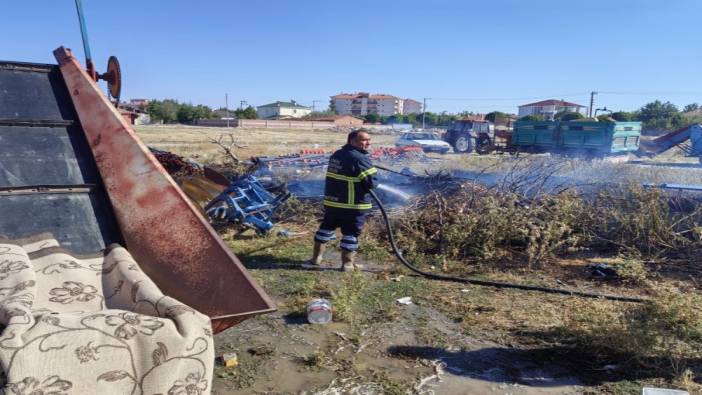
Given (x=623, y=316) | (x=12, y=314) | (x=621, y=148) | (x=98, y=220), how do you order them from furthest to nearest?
(x=621, y=148) → (x=623, y=316) → (x=98, y=220) → (x=12, y=314)

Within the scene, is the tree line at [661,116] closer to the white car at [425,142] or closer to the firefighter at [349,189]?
the white car at [425,142]

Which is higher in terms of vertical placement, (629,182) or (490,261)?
(629,182)

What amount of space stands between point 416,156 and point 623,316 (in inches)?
412

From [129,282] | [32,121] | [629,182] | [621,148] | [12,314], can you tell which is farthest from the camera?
[621,148]

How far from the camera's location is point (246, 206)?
263 inches

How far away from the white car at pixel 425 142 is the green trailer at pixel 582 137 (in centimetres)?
354

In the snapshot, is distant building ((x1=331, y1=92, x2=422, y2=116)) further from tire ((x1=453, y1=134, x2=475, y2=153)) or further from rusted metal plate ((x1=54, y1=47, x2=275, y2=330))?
rusted metal plate ((x1=54, y1=47, x2=275, y2=330))

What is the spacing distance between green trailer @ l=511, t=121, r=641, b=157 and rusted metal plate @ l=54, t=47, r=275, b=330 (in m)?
17.4

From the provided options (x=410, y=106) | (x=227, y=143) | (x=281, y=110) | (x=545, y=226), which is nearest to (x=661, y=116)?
(x=227, y=143)

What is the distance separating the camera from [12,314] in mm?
1488

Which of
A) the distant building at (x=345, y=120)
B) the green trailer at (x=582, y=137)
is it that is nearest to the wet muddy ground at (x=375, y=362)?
the green trailer at (x=582, y=137)

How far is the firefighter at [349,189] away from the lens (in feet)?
16.2

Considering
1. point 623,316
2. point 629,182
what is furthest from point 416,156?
point 623,316

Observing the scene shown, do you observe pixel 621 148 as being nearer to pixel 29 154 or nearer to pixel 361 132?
pixel 361 132
